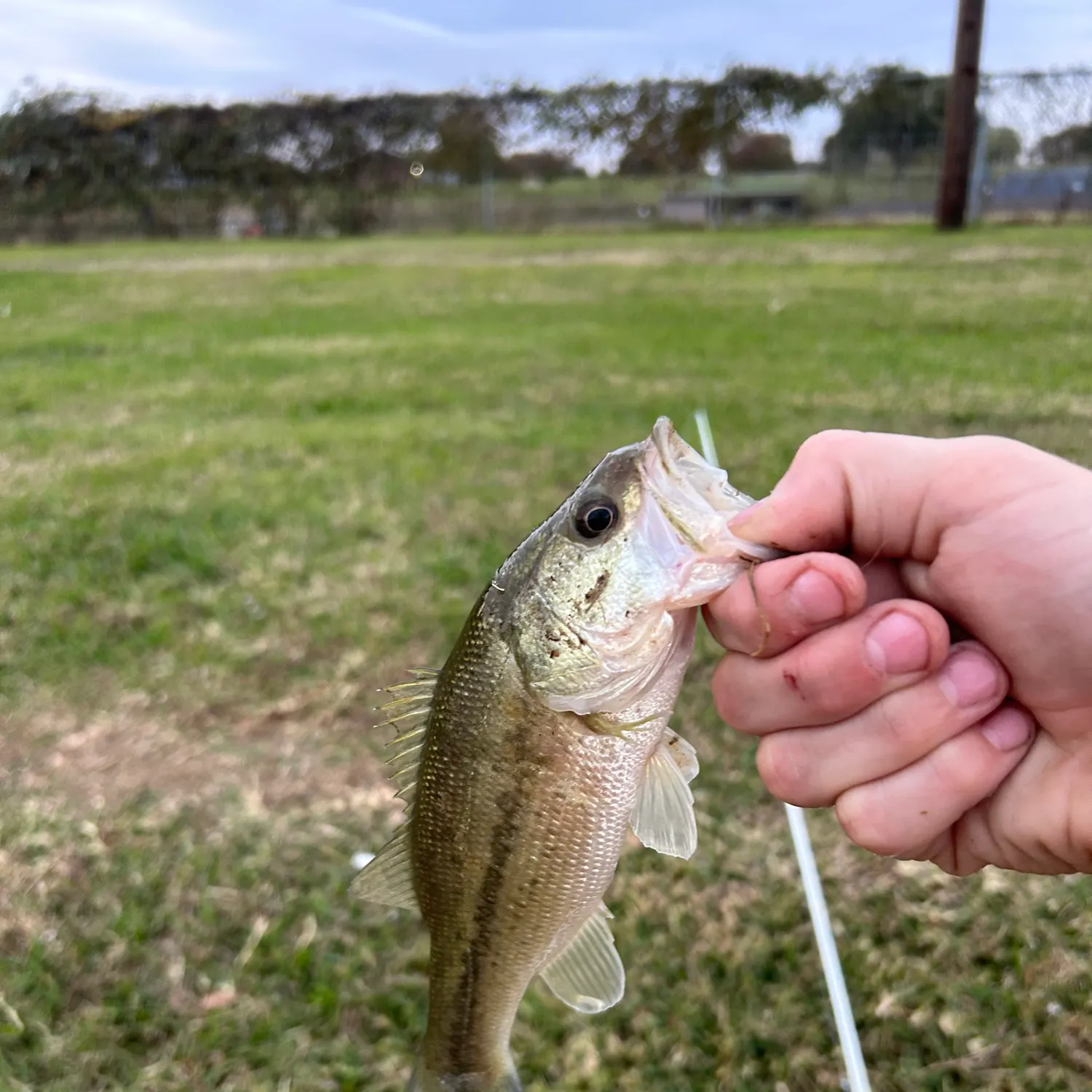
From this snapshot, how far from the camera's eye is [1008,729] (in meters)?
1.27

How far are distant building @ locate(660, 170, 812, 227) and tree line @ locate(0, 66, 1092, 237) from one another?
1.92 feet

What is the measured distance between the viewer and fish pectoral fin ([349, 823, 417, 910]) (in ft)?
4.18

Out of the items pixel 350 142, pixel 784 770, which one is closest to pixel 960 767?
pixel 784 770

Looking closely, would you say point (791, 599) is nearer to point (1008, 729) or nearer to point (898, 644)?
point (898, 644)

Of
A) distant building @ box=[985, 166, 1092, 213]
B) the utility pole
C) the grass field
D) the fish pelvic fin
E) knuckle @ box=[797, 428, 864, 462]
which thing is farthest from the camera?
distant building @ box=[985, 166, 1092, 213]

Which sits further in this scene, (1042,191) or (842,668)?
(1042,191)

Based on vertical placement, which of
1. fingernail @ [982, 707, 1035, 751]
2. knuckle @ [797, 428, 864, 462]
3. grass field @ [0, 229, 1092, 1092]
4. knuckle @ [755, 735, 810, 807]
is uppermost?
knuckle @ [797, 428, 864, 462]

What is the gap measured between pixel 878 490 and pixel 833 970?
0.96 m

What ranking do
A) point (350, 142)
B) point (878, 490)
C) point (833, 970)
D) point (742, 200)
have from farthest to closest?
point (350, 142), point (742, 200), point (833, 970), point (878, 490)

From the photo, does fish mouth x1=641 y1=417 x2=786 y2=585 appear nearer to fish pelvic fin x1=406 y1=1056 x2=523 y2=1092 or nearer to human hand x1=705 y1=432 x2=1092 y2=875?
human hand x1=705 y1=432 x2=1092 y2=875

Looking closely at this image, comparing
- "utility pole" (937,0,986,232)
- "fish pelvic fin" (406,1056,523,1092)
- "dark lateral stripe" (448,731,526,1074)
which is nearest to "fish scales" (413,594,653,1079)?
"dark lateral stripe" (448,731,526,1074)

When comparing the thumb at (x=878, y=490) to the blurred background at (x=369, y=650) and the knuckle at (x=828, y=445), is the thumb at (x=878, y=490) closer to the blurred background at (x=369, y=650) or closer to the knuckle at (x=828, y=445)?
the knuckle at (x=828, y=445)

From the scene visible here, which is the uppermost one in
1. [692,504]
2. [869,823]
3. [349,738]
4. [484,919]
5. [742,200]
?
[742,200]

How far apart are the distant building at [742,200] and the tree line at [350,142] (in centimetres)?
59
